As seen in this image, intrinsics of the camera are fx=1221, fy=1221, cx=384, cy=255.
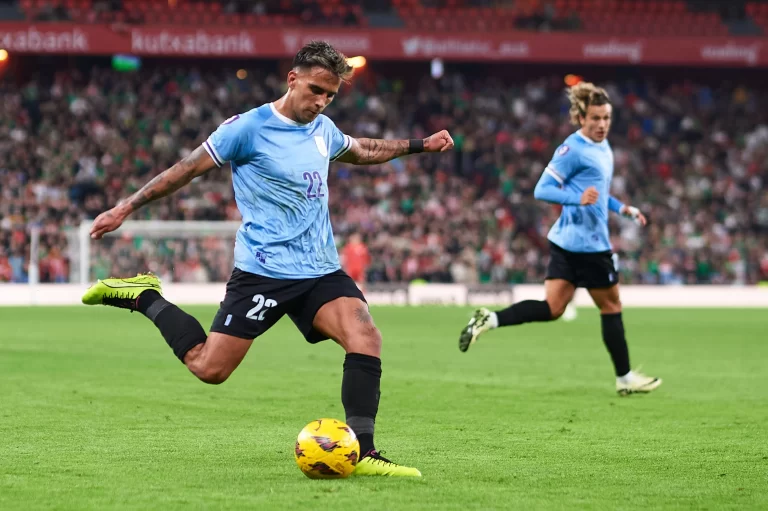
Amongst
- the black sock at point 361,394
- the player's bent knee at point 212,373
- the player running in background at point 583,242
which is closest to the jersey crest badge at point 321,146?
the black sock at point 361,394

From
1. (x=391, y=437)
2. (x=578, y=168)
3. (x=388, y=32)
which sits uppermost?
(x=388, y=32)

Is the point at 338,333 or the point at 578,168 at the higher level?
the point at 578,168

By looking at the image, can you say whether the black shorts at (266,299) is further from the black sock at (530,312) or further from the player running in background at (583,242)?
the black sock at (530,312)

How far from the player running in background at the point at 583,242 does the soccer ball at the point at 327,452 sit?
4.29 metres

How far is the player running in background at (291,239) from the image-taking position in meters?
6.16

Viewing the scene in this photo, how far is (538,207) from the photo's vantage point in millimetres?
32750

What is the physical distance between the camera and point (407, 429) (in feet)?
26.2

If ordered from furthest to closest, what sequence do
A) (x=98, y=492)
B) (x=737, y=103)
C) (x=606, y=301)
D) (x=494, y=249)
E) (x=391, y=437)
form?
(x=737, y=103) → (x=494, y=249) → (x=606, y=301) → (x=391, y=437) → (x=98, y=492)

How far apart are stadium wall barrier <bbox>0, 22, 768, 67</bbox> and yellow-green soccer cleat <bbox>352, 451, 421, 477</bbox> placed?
1095 inches

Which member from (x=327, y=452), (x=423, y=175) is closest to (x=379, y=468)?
(x=327, y=452)

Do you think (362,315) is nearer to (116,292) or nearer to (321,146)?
(321,146)

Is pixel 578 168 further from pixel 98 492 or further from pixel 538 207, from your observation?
pixel 538 207

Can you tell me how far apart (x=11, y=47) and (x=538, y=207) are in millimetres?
14625

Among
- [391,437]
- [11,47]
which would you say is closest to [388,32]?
[11,47]
